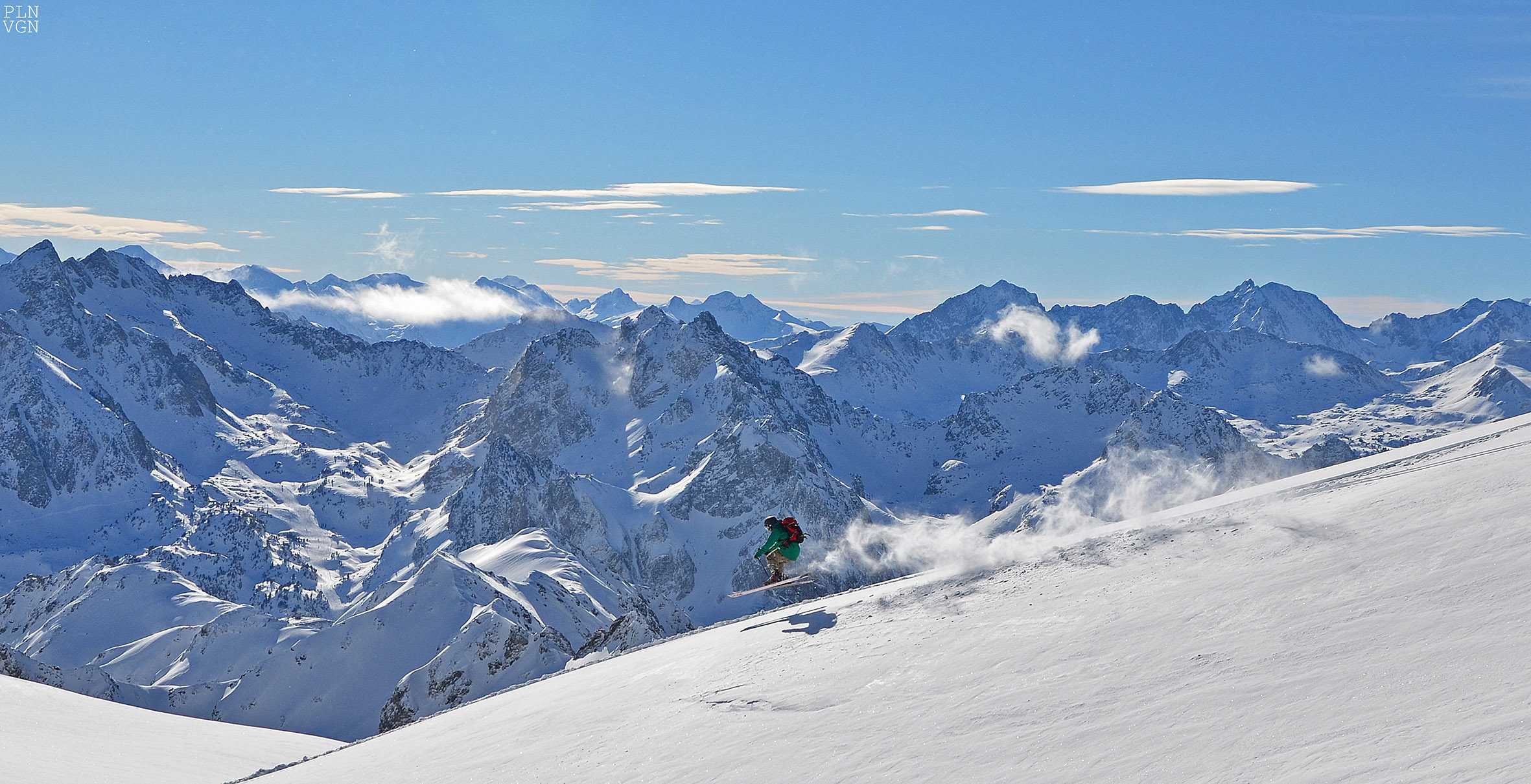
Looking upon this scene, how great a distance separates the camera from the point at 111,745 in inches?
1082

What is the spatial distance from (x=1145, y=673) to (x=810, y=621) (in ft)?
31.3

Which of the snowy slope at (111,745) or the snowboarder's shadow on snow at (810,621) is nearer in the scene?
the snowboarder's shadow on snow at (810,621)

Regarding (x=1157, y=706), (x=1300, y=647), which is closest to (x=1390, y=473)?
(x=1300, y=647)

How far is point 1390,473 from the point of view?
66.8 ft

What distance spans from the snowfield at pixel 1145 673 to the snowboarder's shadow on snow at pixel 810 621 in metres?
0.12

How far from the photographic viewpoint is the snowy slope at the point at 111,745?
22.9 meters

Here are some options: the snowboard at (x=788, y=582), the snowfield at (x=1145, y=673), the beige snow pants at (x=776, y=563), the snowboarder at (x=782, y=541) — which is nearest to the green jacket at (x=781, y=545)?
the snowboarder at (x=782, y=541)

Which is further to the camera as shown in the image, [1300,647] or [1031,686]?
[1031,686]

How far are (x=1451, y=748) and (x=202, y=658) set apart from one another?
193m

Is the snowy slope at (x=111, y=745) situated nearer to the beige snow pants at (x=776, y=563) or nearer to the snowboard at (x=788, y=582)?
the snowboard at (x=788, y=582)

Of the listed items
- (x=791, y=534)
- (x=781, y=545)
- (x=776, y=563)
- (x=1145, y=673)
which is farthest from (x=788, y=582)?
(x=1145, y=673)

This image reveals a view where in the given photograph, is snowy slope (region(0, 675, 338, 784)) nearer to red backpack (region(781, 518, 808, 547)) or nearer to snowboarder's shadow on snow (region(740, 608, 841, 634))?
snowboarder's shadow on snow (region(740, 608, 841, 634))

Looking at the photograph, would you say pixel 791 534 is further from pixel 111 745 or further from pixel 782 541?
pixel 111 745

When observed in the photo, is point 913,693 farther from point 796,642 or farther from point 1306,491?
point 1306,491
